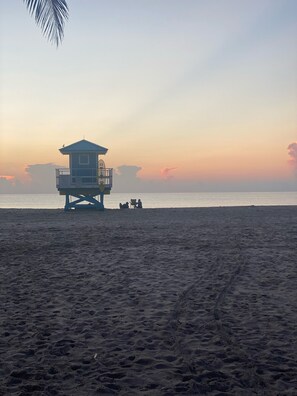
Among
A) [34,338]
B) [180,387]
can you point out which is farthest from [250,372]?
[34,338]

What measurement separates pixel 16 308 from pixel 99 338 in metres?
2.39

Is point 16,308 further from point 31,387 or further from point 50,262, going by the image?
point 50,262

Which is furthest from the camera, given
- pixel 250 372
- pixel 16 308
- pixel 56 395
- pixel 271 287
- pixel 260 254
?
pixel 260 254

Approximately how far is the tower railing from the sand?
20.8 m

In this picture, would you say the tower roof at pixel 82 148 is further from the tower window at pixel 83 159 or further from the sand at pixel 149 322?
the sand at pixel 149 322

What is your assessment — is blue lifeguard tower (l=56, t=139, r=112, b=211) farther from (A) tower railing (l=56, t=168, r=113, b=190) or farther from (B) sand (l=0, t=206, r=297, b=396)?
(B) sand (l=0, t=206, r=297, b=396)

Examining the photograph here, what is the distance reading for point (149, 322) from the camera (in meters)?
6.36

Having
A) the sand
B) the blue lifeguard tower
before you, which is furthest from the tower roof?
the sand

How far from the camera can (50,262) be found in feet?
38.7

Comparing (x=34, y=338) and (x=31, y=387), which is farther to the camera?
(x=34, y=338)

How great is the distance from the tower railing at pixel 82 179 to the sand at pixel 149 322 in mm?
20783

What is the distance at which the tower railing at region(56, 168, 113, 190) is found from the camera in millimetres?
33719

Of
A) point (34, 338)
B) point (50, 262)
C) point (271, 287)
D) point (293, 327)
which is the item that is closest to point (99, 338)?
point (34, 338)

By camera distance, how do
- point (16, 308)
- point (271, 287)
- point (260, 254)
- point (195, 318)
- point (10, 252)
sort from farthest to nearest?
1. point (10, 252)
2. point (260, 254)
3. point (271, 287)
4. point (16, 308)
5. point (195, 318)
